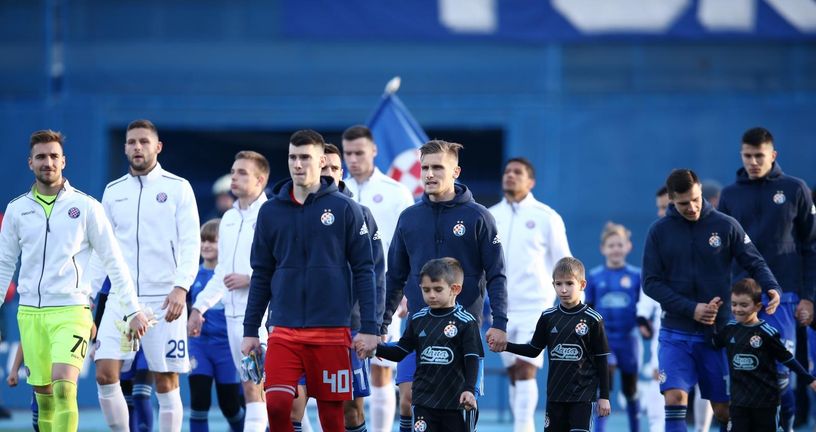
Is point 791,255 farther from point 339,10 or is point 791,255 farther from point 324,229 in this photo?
point 339,10

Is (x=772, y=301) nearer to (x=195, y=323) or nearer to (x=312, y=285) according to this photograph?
(x=312, y=285)

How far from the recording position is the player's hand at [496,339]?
8.67 meters

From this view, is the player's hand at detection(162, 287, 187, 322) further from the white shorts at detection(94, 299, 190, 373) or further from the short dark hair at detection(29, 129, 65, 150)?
the short dark hair at detection(29, 129, 65, 150)

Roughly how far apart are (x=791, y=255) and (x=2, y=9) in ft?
39.2

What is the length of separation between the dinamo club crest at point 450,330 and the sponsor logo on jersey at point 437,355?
90 mm

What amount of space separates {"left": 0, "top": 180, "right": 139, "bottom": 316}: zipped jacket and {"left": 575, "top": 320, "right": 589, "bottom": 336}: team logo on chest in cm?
296

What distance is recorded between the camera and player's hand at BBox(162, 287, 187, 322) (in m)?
9.60

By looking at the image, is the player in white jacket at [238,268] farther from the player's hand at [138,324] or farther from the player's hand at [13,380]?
the player's hand at [13,380]

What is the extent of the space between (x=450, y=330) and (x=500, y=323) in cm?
36

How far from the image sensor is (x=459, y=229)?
357 inches

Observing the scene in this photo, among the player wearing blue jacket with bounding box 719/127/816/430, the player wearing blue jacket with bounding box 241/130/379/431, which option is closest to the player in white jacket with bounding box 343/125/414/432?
the player wearing blue jacket with bounding box 241/130/379/431

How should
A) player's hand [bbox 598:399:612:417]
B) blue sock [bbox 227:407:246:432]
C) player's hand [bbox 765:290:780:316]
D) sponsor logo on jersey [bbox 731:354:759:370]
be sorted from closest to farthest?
1. player's hand [bbox 598:399:612:417]
2. player's hand [bbox 765:290:780:316]
3. sponsor logo on jersey [bbox 731:354:759:370]
4. blue sock [bbox 227:407:246:432]

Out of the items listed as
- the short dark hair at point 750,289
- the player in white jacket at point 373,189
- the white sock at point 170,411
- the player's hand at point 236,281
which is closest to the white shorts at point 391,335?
the player in white jacket at point 373,189

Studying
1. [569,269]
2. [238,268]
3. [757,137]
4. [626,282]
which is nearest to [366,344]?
[569,269]
